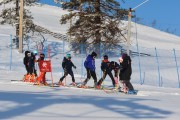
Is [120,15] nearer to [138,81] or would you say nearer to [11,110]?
[138,81]

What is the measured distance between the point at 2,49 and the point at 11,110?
1310 inches

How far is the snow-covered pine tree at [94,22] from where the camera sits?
42.8m

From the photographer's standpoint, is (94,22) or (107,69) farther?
(94,22)

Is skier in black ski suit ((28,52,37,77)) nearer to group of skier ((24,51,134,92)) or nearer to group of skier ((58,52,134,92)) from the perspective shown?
group of skier ((24,51,134,92))

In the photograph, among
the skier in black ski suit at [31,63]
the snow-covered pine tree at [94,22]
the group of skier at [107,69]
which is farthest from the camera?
the snow-covered pine tree at [94,22]

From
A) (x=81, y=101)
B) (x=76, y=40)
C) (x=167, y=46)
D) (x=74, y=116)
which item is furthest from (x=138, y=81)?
(x=167, y=46)

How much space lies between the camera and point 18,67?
3444 cm

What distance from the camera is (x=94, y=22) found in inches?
1699

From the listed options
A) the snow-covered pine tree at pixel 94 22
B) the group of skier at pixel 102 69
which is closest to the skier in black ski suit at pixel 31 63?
the group of skier at pixel 102 69

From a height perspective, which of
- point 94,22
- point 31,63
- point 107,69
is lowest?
point 107,69

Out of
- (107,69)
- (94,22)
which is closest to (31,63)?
(107,69)

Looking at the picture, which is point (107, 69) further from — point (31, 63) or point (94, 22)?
point (94, 22)

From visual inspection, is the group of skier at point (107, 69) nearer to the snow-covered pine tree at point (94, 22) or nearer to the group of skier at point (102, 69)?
the group of skier at point (102, 69)

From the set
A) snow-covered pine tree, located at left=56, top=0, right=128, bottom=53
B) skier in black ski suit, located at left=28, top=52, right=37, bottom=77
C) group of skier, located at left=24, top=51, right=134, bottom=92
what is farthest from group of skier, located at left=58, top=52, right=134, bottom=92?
snow-covered pine tree, located at left=56, top=0, right=128, bottom=53
